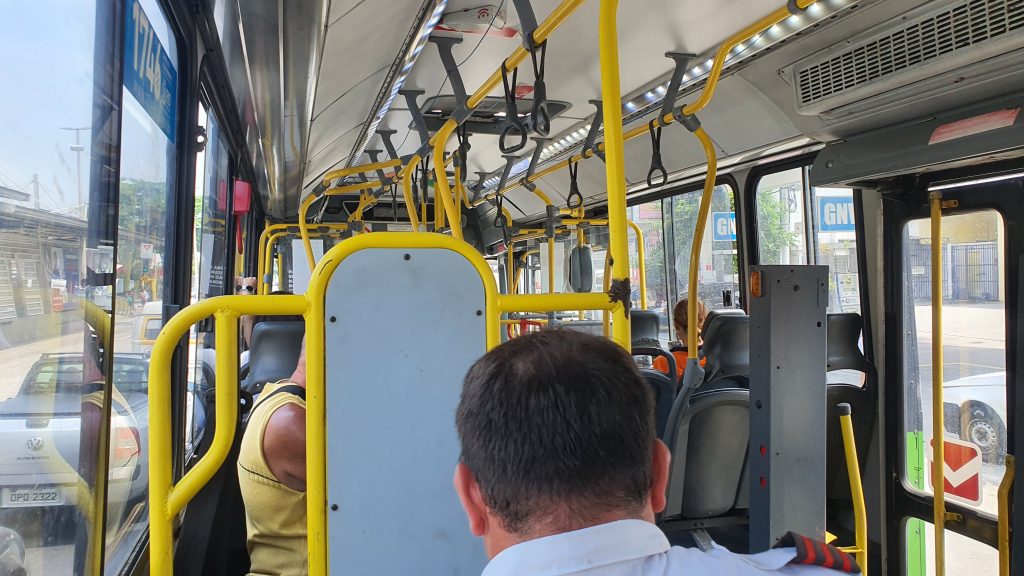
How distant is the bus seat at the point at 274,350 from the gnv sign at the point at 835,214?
316 centimetres

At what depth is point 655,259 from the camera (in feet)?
20.0

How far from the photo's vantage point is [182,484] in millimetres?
1308

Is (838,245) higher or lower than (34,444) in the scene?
higher

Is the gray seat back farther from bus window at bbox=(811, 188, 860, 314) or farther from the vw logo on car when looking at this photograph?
the vw logo on car

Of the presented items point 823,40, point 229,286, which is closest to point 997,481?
point 823,40

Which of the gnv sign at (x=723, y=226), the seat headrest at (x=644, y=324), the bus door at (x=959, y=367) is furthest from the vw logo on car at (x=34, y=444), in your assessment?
the gnv sign at (x=723, y=226)

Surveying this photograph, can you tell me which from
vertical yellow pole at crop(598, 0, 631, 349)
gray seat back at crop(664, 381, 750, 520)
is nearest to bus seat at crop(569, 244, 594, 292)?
gray seat back at crop(664, 381, 750, 520)

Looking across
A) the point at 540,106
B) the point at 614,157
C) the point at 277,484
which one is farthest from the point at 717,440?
the point at 277,484

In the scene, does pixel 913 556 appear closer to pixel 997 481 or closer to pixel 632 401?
pixel 997 481

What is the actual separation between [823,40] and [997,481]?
2.09 meters

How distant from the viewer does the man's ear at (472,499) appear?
0.86 m

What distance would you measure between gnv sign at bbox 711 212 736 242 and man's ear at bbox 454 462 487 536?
4.37m

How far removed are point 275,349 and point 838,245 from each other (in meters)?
3.31

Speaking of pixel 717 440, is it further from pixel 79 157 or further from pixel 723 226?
pixel 79 157
